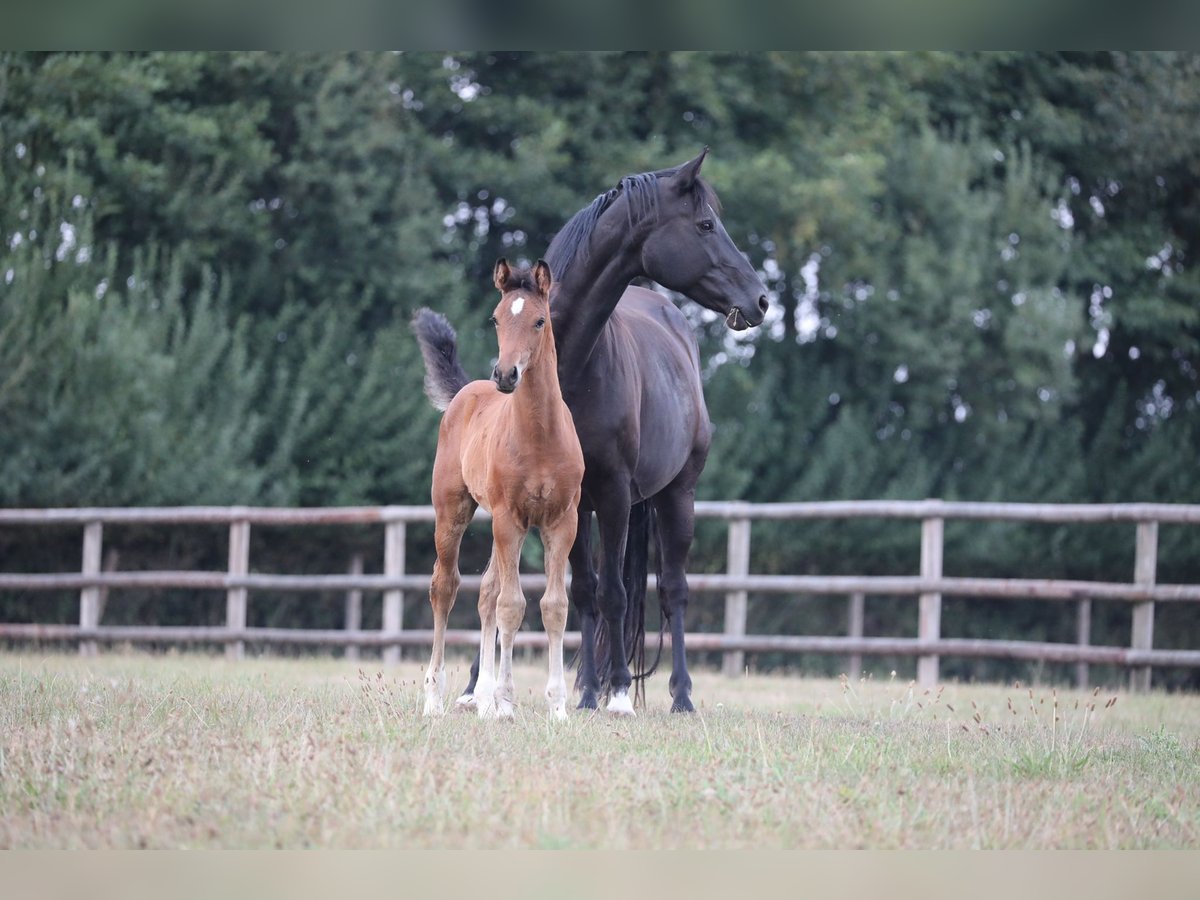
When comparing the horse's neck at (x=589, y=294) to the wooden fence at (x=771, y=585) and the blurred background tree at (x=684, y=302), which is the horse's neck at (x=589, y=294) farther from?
the blurred background tree at (x=684, y=302)

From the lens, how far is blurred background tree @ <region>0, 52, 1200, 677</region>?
48.0ft

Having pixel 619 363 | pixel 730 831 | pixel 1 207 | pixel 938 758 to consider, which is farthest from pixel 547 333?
pixel 1 207

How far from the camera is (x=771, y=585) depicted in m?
11.6

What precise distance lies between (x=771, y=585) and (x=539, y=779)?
7682 mm

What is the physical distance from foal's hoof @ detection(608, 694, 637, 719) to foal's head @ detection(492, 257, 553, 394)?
1.72 m

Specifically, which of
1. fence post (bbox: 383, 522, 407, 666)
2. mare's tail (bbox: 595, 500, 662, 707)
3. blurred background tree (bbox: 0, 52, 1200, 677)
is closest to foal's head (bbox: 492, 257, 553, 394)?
mare's tail (bbox: 595, 500, 662, 707)

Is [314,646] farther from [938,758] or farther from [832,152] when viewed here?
[938,758]

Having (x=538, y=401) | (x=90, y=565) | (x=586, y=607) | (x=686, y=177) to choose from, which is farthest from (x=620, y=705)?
(x=90, y=565)

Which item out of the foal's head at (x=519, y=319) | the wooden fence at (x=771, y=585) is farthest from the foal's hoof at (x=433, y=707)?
the wooden fence at (x=771, y=585)

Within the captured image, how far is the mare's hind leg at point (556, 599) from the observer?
5.76m

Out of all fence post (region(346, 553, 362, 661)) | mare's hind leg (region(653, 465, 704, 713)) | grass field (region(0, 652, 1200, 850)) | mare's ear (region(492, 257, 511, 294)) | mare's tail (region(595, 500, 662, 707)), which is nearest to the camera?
grass field (region(0, 652, 1200, 850))

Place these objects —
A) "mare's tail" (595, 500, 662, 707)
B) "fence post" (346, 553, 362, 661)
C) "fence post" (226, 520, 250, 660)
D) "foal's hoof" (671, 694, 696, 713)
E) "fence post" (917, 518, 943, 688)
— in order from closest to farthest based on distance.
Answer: "foal's hoof" (671, 694, 696, 713) → "mare's tail" (595, 500, 662, 707) → "fence post" (917, 518, 943, 688) → "fence post" (226, 520, 250, 660) → "fence post" (346, 553, 362, 661)

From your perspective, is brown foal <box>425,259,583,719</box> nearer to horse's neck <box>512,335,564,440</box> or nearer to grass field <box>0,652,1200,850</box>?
horse's neck <box>512,335,564,440</box>
